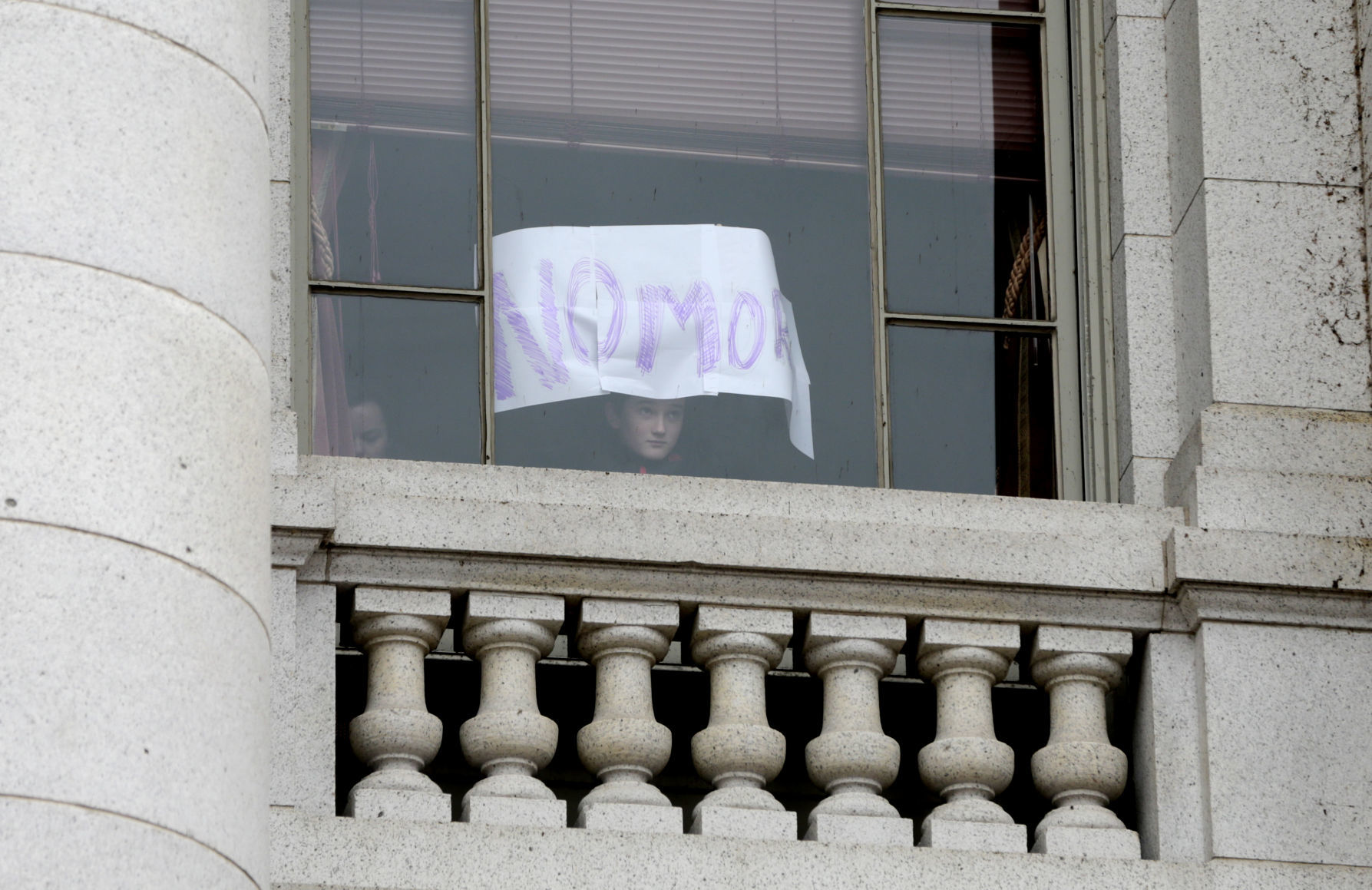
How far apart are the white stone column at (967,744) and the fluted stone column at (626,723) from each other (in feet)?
2.53

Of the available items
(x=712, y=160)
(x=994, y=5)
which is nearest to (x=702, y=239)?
(x=712, y=160)

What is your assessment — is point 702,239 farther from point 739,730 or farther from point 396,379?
point 739,730

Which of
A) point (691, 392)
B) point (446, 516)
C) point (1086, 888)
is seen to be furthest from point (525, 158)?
point (1086, 888)

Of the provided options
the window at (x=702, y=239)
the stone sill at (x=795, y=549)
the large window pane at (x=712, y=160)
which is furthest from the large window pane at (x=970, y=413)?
the stone sill at (x=795, y=549)

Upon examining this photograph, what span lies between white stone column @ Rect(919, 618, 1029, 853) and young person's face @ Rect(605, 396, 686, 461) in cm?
115

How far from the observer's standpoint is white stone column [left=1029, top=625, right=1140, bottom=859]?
8242 mm

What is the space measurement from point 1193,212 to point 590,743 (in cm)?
270

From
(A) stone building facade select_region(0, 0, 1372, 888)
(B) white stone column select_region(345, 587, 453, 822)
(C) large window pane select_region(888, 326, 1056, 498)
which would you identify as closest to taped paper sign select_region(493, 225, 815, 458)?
(C) large window pane select_region(888, 326, 1056, 498)

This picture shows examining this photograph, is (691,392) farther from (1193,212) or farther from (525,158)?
(1193,212)

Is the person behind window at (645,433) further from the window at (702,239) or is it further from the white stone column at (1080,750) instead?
the white stone column at (1080,750)

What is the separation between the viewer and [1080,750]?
8.41 m

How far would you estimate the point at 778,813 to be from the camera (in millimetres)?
8094

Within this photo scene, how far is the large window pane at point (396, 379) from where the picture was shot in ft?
29.7

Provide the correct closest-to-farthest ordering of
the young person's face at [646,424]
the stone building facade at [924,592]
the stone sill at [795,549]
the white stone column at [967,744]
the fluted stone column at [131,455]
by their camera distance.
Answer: the fluted stone column at [131,455] < the stone building facade at [924,592] < the white stone column at [967,744] < the stone sill at [795,549] < the young person's face at [646,424]
